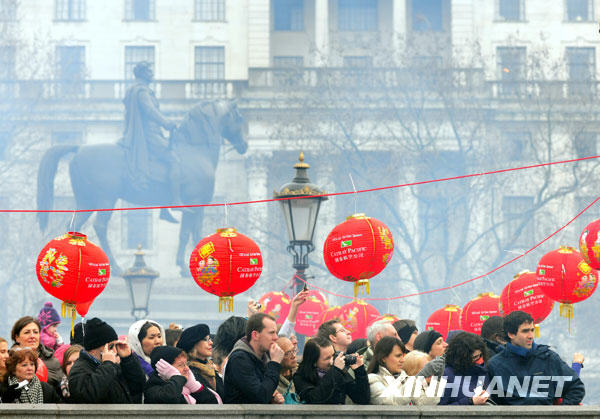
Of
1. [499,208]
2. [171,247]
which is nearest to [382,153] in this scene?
[499,208]

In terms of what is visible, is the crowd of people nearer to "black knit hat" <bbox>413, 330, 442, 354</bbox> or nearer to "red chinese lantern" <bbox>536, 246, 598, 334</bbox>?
"black knit hat" <bbox>413, 330, 442, 354</bbox>

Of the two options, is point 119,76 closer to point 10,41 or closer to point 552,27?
point 10,41

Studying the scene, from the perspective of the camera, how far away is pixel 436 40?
47.3m

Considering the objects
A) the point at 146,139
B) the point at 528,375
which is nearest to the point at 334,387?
the point at 528,375

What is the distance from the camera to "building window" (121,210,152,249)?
4897 cm

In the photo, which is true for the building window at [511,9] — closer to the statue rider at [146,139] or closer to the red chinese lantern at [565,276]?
the statue rider at [146,139]

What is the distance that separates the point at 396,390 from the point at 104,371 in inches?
75.8

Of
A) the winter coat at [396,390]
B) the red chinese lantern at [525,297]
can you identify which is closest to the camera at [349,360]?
the winter coat at [396,390]

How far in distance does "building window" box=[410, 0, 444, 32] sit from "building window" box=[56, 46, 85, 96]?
48.5 feet

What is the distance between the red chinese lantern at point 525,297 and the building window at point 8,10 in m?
39.6

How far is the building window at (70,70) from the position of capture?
1940 inches

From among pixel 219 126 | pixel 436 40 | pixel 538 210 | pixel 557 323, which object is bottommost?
pixel 557 323

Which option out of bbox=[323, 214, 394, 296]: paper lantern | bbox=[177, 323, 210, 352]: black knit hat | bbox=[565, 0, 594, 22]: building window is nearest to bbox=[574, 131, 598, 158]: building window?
bbox=[565, 0, 594, 22]: building window

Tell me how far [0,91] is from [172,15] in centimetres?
1019
